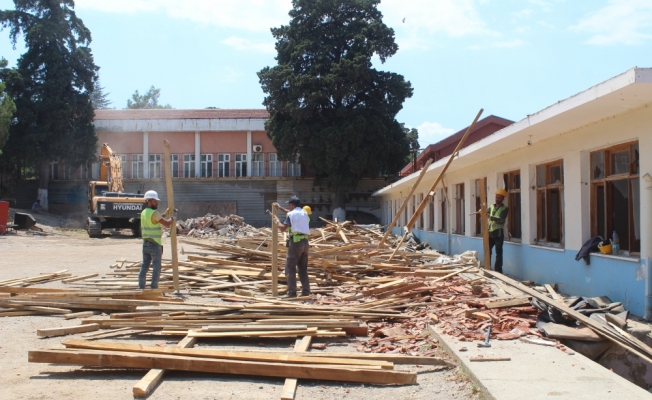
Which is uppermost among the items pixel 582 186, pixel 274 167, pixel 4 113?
pixel 4 113

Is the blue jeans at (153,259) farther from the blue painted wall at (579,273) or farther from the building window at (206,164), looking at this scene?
the building window at (206,164)

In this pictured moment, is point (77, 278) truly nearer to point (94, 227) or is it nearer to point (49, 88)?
point (94, 227)

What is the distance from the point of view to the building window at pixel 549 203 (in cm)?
1101

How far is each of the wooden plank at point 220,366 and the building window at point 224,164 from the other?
42403 millimetres

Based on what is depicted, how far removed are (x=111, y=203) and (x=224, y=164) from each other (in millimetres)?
19345

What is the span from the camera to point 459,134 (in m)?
32.6

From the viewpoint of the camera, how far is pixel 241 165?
155ft

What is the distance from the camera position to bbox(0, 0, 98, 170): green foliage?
131 feet

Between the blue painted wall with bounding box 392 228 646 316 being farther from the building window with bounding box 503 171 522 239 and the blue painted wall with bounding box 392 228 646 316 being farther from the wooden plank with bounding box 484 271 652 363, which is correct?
the wooden plank with bounding box 484 271 652 363

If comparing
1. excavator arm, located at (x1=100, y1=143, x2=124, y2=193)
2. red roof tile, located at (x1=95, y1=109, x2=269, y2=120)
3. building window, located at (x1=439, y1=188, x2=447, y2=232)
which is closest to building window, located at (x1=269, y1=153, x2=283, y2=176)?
red roof tile, located at (x1=95, y1=109, x2=269, y2=120)

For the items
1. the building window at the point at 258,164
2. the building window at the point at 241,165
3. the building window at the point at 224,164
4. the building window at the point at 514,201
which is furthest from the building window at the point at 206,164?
the building window at the point at 514,201

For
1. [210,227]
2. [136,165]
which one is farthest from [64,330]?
[136,165]

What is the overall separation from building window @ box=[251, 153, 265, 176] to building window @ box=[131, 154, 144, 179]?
30.3 ft

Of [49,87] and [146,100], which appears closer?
[49,87]
